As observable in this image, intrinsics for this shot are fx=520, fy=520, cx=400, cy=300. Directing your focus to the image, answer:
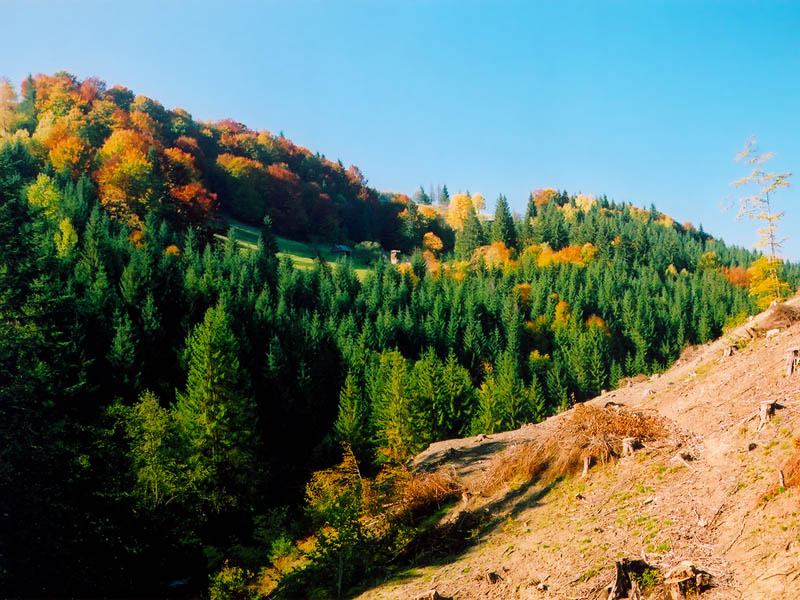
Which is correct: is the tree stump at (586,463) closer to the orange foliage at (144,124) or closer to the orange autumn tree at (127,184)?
the orange autumn tree at (127,184)

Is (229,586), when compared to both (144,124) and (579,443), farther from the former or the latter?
(144,124)

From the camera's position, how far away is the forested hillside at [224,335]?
56.9 feet

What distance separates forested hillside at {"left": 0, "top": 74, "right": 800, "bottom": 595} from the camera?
17344 millimetres

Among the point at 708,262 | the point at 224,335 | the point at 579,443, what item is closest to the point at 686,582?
the point at 579,443

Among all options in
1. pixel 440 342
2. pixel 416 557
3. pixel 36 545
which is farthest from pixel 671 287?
pixel 36 545

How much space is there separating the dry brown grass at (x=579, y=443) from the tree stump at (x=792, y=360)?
3666 mm

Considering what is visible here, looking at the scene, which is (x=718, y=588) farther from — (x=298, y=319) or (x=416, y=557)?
(x=298, y=319)

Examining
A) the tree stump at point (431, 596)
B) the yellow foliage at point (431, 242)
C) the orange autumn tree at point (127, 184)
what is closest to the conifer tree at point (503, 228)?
the yellow foliage at point (431, 242)

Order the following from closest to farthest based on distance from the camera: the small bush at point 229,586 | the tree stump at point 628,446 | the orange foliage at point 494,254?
1. the tree stump at point 628,446
2. the small bush at point 229,586
3. the orange foliage at point 494,254

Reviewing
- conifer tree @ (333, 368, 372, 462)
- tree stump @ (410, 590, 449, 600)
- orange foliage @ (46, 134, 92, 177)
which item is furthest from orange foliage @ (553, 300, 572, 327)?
orange foliage @ (46, 134, 92, 177)

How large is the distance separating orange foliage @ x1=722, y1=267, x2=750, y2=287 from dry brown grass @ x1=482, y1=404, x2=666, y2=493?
435ft

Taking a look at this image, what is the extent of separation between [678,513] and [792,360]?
232 inches

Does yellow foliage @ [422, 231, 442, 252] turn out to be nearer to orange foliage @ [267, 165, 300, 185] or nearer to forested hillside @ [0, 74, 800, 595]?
forested hillside @ [0, 74, 800, 595]

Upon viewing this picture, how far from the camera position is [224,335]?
111ft
